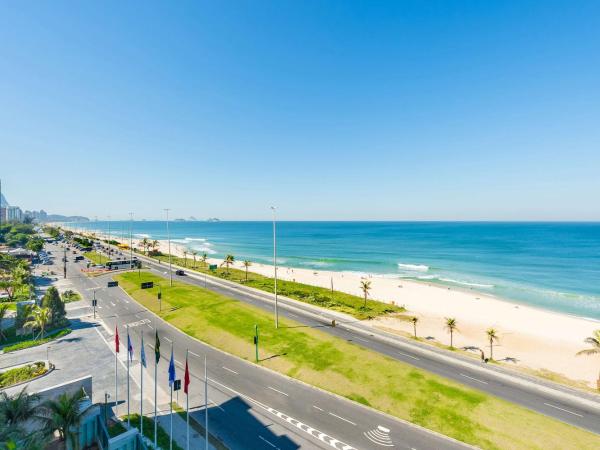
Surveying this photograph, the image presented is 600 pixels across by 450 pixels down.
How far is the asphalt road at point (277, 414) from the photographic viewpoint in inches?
945

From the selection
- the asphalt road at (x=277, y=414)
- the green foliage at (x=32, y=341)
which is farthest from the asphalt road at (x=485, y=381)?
the green foliage at (x=32, y=341)

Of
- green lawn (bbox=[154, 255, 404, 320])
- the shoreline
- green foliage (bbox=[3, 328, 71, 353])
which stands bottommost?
the shoreline

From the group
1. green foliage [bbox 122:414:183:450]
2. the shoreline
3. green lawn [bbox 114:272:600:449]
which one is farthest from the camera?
the shoreline

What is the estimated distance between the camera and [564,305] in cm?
7406

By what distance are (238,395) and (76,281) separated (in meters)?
77.7

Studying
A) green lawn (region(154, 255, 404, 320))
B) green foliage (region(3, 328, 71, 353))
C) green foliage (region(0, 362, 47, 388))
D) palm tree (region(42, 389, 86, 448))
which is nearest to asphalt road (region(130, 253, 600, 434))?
green lawn (region(154, 255, 404, 320))

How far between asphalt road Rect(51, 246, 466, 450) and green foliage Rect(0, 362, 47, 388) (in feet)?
37.0

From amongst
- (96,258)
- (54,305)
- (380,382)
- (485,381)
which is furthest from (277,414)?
(96,258)

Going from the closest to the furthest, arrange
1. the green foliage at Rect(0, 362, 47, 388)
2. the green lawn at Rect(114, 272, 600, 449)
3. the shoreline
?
the green lawn at Rect(114, 272, 600, 449) < the green foliage at Rect(0, 362, 47, 388) < the shoreline

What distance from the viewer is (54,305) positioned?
47562 millimetres

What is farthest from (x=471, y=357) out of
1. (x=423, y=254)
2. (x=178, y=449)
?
(x=423, y=254)

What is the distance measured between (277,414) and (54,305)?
4534 centimetres

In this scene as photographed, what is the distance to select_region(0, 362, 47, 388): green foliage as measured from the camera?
1248 inches

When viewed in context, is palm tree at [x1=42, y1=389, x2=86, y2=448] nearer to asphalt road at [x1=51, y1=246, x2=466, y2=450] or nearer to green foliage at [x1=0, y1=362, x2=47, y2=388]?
asphalt road at [x1=51, y1=246, x2=466, y2=450]
